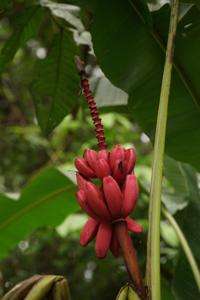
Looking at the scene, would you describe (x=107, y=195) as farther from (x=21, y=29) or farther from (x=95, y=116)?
(x=21, y=29)

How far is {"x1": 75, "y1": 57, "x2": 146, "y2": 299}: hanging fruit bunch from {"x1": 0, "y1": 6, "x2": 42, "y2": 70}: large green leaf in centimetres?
77

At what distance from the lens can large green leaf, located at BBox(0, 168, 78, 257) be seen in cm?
153

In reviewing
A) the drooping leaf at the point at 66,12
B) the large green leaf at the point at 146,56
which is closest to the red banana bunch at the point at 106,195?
the large green leaf at the point at 146,56

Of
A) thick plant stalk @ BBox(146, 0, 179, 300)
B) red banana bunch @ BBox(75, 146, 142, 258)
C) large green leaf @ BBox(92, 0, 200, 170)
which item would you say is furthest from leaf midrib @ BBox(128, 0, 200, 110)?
red banana bunch @ BBox(75, 146, 142, 258)

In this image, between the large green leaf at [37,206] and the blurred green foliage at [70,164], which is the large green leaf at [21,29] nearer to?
the blurred green foliage at [70,164]

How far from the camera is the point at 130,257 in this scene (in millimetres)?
649

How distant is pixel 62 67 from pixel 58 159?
81.6 inches

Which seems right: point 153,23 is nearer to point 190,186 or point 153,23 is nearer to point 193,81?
point 193,81

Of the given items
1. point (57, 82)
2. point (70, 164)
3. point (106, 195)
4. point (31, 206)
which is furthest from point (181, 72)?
point (70, 164)

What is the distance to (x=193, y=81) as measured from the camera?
3.76 ft

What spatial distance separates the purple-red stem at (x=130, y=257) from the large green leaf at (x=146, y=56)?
51 centimetres

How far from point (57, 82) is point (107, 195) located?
820 mm

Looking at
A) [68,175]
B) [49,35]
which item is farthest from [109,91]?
[49,35]

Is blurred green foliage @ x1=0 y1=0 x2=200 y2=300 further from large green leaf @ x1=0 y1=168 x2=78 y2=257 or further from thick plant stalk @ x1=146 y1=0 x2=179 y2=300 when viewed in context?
thick plant stalk @ x1=146 y1=0 x2=179 y2=300
